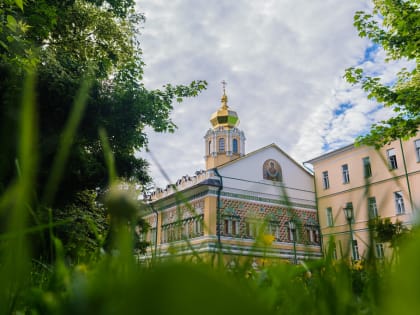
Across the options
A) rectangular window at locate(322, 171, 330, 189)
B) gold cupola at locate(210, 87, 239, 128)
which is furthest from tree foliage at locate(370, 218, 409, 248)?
gold cupola at locate(210, 87, 239, 128)

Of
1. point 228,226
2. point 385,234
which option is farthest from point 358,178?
point 385,234

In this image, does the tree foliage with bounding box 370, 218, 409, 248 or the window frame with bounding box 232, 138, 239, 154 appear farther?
the window frame with bounding box 232, 138, 239, 154

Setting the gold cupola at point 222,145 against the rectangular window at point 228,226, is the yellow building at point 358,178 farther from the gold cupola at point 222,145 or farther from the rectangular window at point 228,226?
the gold cupola at point 222,145

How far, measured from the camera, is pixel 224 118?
28906 mm

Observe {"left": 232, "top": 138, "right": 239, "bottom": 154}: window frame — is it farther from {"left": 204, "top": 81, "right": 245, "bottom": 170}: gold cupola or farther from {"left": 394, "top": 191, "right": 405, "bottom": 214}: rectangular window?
{"left": 394, "top": 191, "right": 405, "bottom": 214}: rectangular window

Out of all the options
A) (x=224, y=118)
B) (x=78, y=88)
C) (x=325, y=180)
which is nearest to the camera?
(x=78, y=88)

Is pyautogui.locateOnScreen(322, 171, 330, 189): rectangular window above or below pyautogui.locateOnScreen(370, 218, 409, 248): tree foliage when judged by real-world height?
above

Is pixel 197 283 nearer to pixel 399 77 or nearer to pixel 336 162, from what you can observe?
pixel 399 77

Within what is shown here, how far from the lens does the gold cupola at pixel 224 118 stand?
94.2 feet

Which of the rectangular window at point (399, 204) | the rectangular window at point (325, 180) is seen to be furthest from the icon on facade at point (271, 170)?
the rectangular window at point (399, 204)

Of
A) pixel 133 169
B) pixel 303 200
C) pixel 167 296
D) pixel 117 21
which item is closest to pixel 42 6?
pixel 133 169

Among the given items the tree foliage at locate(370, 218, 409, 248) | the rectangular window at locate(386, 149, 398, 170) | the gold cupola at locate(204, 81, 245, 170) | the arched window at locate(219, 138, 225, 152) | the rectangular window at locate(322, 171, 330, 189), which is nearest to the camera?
the tree foliage at locate(370, 218, 409, 248)

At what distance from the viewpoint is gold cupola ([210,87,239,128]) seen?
2871 cm

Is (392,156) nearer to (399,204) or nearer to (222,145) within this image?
(399,204)
